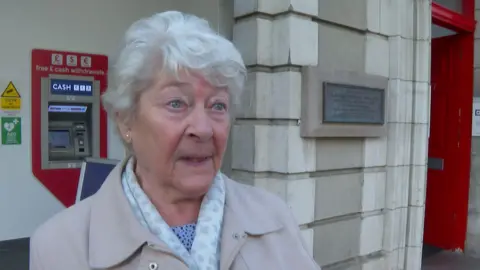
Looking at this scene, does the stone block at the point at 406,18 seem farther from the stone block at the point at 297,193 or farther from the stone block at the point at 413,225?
the stone block at the point at 297,193

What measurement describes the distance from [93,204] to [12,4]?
171 inches

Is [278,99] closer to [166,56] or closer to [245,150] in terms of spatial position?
[245,150]

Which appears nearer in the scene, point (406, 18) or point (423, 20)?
point (406, 18)

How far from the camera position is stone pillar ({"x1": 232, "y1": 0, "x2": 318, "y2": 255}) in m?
3.34

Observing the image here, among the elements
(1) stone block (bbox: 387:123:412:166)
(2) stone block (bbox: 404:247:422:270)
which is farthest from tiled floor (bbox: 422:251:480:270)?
(1) stone block (bbox: 387:123:412:166)

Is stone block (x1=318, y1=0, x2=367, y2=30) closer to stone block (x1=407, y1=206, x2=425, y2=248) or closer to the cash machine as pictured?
stone block (x1=407, y1=206, x2=425, y2=248)

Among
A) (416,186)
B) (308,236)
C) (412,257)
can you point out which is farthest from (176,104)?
(412,257)

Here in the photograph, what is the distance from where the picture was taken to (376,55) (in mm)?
4086

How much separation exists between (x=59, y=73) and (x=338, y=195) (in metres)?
3.35

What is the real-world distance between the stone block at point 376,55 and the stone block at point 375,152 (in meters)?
0.58

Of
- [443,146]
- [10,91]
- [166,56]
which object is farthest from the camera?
[443,146]

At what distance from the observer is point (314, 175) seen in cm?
359

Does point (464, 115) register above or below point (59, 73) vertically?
below

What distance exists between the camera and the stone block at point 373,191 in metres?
4.06
